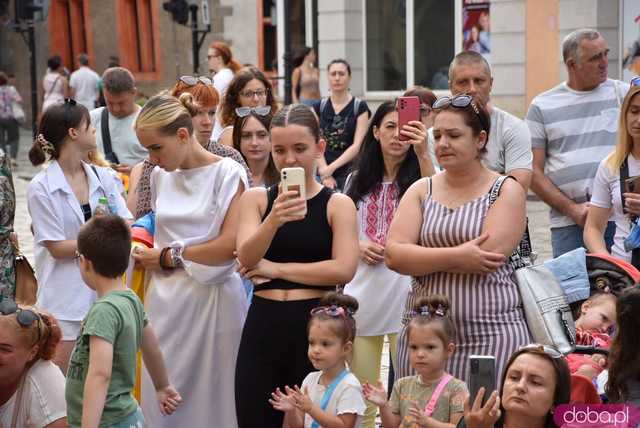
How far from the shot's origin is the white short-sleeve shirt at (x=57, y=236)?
21.2 feet

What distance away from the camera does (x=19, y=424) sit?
5.22 metres

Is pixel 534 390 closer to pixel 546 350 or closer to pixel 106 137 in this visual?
pixel 546 350

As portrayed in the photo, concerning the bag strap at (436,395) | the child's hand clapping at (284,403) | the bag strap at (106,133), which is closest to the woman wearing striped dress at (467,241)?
the bag strap at (436,395)

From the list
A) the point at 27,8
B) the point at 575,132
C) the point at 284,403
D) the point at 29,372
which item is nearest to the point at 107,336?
the point at 29,372

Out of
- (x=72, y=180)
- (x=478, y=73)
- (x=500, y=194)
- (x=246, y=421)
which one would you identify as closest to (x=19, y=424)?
(x=246, y=421)

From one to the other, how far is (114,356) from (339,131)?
6.17 metres

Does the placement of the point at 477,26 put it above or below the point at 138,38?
above

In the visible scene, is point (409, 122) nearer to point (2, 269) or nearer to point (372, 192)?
point (372, 192)

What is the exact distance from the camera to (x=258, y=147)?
23.4ft

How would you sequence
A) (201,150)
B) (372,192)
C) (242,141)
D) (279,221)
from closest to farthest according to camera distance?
1. (279,221)
2. (201,150)
3. (372,192)
4. (242,141)

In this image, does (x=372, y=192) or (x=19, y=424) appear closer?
(x=19, y=424)

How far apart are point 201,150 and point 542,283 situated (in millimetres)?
1889

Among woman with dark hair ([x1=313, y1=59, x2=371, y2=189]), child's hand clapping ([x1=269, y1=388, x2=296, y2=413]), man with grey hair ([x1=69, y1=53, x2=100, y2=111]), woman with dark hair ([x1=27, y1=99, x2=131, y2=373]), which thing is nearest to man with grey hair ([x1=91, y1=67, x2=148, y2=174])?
woman with dark hair ([x1=313, y1=59, x2=371, y2=189])

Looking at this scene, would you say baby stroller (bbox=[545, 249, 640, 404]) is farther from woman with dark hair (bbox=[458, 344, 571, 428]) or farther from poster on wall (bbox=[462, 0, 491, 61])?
poster on wall (bbox=[462, 0, 491, 61])
